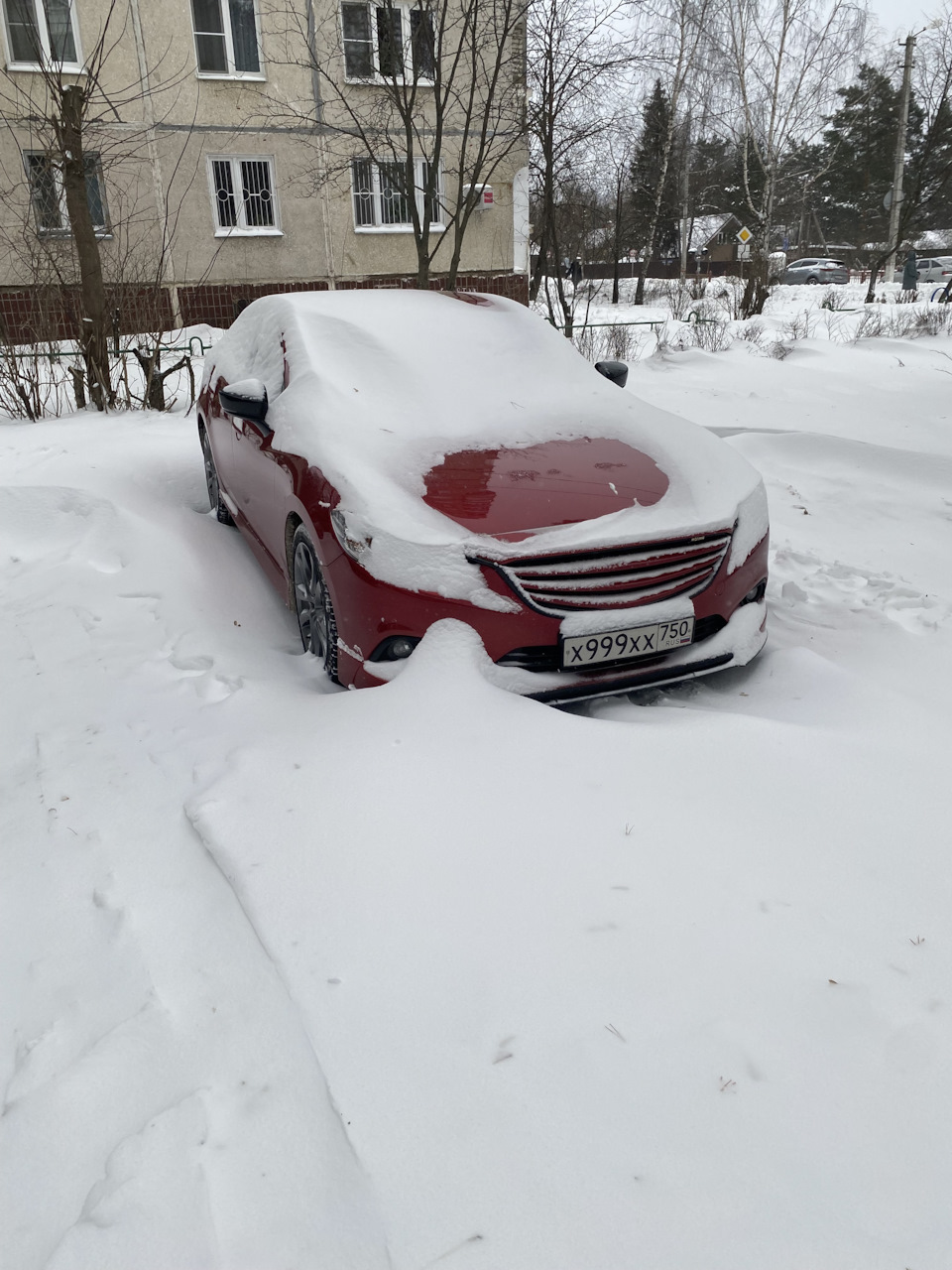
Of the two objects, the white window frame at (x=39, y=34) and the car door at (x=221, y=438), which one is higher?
the white window frame at (x=39, y=34)

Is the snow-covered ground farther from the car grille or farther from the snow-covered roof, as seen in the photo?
the snow-covered roof

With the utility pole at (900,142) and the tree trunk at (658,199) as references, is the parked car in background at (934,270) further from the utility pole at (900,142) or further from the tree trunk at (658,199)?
the tree trunk at (658,199)

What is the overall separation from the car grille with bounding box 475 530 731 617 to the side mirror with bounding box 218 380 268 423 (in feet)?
4.74

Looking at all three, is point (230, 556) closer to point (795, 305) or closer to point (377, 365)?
point (377, 365)

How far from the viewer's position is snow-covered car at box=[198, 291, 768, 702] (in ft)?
8.39

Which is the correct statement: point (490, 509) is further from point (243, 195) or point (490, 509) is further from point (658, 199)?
point (658, 199)

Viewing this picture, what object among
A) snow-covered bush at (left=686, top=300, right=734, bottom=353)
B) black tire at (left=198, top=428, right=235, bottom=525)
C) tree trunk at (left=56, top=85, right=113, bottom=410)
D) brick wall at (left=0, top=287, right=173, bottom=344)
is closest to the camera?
black tire at (left=198, top=428, right=235, bottom=525)

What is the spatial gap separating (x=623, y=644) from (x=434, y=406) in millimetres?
1325

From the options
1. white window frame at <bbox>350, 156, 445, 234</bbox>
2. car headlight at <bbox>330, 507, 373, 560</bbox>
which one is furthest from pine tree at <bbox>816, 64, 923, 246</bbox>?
car headlight at <bbox>330, 507, 373, 560</bbox>

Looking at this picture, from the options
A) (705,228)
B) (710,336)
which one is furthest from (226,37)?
(705,228)

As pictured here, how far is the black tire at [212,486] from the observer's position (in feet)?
15.4

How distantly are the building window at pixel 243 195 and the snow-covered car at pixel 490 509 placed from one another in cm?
1448

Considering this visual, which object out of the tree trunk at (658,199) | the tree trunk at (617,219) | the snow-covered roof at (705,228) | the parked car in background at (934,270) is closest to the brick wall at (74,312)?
the tree trunk at (617,219)

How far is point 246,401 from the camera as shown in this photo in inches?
135
